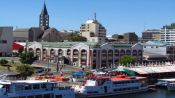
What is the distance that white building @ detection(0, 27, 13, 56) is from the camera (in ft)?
356

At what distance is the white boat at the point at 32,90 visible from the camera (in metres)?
47.9

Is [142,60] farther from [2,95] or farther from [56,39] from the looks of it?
[2,95]

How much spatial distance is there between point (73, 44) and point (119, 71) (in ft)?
96.0

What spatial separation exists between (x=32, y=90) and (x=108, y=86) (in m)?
19.1

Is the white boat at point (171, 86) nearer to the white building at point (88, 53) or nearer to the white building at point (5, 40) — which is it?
the white building at point (88, 53)

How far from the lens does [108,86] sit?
65.9m

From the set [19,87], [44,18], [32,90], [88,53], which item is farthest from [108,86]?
[44,18]

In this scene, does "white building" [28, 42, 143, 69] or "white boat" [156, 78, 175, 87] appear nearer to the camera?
"white boat" [156, 78, 175, 87]

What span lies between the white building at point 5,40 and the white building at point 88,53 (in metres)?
10.4

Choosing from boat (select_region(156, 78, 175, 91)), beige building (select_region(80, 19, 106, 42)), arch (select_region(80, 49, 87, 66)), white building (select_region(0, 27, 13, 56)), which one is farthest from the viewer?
beige building (select_region(80, 19, 106, 42))

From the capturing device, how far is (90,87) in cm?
6328

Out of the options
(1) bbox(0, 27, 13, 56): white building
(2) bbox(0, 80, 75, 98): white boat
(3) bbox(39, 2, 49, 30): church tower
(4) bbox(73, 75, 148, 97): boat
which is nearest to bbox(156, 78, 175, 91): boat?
(4) bbox(73, 75, 148, 97): boat

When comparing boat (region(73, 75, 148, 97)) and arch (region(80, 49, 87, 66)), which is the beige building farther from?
boat (region(73, 75, 148, 97))

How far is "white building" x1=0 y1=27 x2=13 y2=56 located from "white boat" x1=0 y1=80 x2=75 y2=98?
192ft
